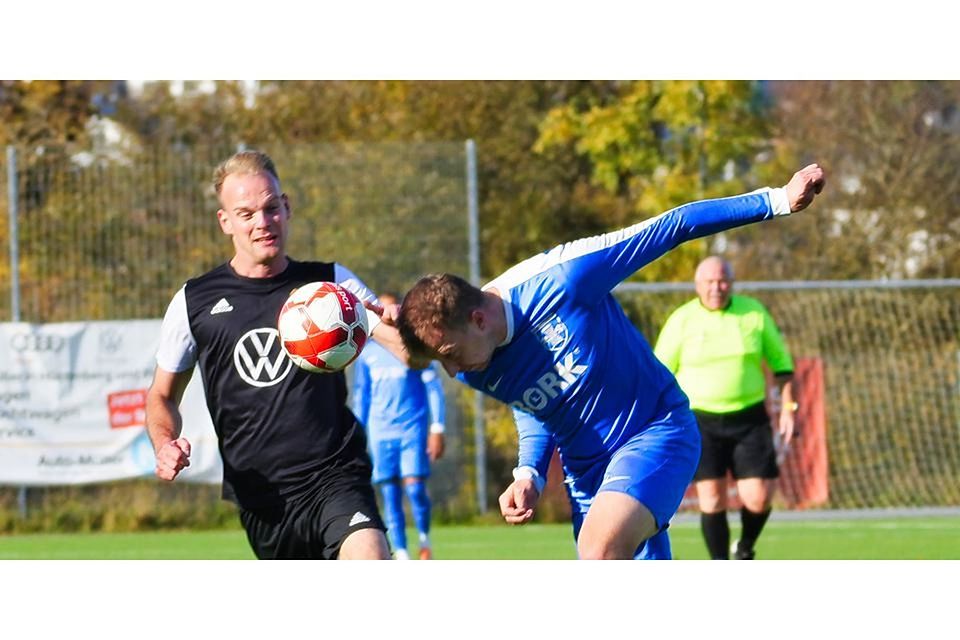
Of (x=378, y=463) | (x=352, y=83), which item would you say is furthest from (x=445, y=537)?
(x=352, y=83)

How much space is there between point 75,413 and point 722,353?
24.8 ft

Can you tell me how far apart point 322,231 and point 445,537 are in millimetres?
3584

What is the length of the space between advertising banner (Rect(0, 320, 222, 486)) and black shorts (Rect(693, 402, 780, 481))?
6354mm

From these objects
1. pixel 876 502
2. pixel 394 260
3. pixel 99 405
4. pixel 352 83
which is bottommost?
pixel 876 502

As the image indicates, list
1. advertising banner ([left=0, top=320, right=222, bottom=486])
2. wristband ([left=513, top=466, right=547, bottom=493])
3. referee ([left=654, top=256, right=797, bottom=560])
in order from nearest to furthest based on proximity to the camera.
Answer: wristband ([left=513, top=466, right=547, bottom=493]) < referee ([left=654, top=256, right=797, bottom=560]) < advertising banner ([left=0, top=320, right=222, bottom=486])

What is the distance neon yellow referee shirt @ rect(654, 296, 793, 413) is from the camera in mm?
10031

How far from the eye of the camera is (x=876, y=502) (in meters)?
15.7

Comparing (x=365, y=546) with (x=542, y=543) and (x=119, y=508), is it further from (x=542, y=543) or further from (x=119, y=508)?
(x=119, y=508)

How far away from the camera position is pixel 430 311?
15.8 ft

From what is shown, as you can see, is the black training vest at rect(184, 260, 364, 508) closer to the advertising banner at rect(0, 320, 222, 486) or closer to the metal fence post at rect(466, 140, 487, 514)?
the advertising banner at rect(0, 320, 222, 486)

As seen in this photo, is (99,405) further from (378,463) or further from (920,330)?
(920,330)

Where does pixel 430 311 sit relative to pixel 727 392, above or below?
above

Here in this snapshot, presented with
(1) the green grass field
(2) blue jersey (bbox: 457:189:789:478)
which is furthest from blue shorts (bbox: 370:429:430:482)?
(2) blue jersey (bbox: 457:189:789:478)

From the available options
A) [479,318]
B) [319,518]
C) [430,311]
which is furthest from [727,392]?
[430,311]
